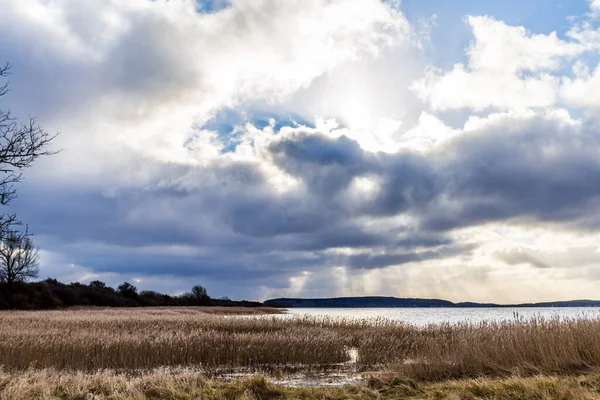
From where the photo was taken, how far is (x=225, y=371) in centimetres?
1670

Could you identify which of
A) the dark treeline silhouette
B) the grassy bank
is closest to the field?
the grassy bank

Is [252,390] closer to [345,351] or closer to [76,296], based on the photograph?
[345,351]

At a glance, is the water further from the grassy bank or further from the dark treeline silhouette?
the dark treeline silhouette

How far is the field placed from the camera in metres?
10.3

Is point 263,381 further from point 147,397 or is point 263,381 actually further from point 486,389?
point 486,389

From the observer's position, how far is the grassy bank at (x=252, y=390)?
938 centimetres

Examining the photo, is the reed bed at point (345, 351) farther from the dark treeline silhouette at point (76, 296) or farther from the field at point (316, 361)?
the dark treeline silhouette at point (76, 296)

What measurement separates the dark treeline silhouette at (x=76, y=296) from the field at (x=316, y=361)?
42833 mm

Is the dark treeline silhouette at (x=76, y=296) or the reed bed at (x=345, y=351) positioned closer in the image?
the reed bed at (x=345, y=351)

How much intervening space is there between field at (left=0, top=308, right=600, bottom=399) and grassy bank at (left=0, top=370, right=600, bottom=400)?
0.10 feet

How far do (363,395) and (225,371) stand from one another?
7529mm

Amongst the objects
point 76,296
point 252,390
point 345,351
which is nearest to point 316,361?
point 345,351

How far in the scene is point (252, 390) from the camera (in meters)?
10.4

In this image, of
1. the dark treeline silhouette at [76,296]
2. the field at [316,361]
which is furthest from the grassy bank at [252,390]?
the dark treeline silhouette at [76,296]
